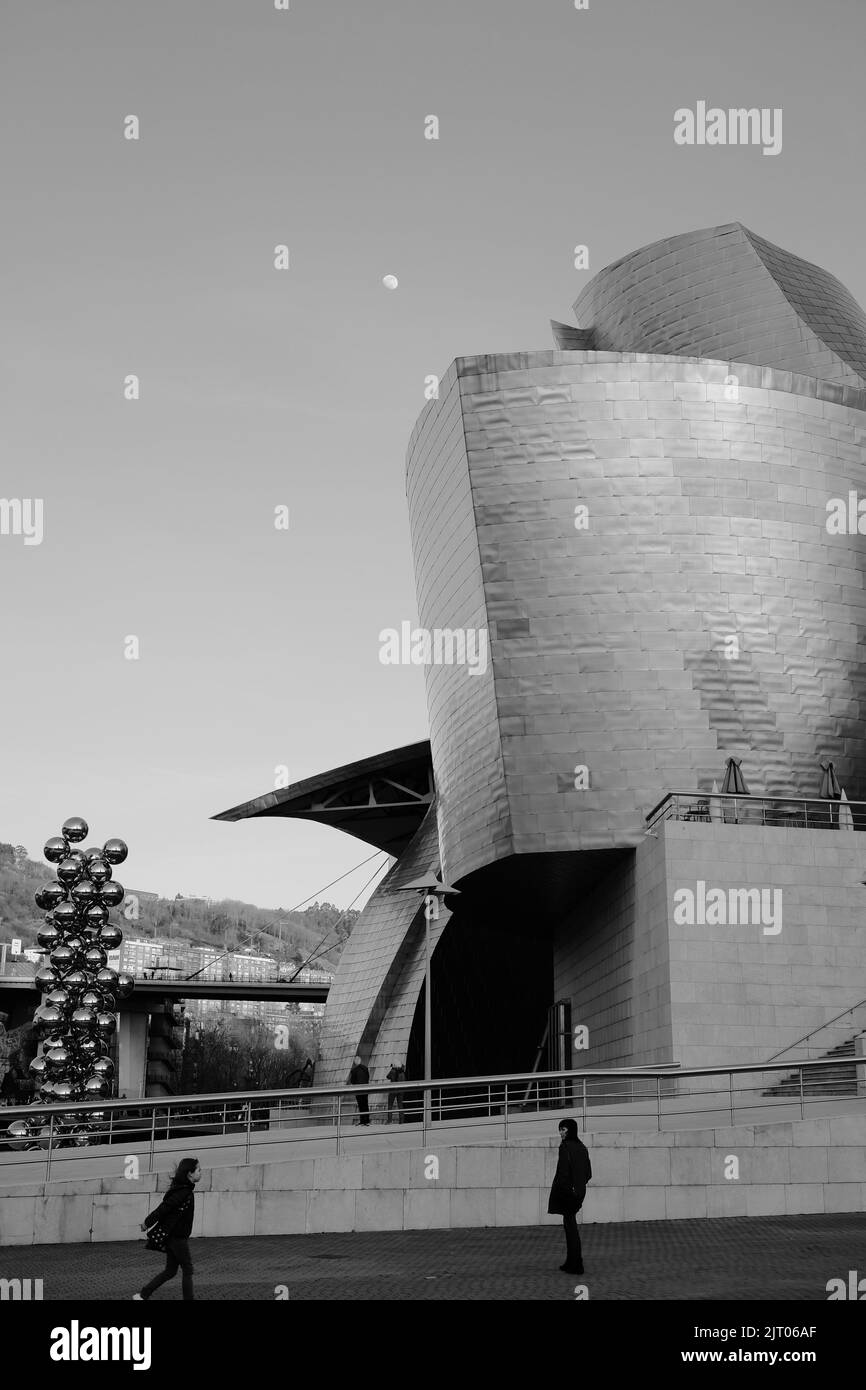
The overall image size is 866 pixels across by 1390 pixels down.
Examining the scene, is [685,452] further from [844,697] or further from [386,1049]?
[386,1049]

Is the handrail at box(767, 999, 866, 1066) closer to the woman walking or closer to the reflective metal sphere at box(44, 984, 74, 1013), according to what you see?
the reflective metal sphere at box(44, 984, 74, 1013)

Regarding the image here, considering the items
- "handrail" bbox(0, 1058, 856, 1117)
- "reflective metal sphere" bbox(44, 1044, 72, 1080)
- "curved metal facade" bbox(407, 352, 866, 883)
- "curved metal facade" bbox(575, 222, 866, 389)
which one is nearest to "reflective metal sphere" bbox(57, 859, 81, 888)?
"reflective metal sphere" bbox(44, 1044, 72, 1080)

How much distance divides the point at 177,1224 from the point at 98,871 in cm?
1385

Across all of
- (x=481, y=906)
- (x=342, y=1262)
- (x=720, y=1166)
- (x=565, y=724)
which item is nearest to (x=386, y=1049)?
(x=481, y=906)

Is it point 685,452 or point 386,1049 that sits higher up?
point 685,452

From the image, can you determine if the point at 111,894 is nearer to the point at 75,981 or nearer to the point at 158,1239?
the point at 75,981

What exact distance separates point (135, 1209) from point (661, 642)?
17.1 m

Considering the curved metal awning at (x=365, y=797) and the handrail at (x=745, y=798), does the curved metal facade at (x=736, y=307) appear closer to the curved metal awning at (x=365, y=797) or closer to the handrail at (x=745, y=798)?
the handrail at (x=745, y=798)

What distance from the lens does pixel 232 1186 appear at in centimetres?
1491

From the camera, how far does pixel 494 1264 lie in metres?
11.9

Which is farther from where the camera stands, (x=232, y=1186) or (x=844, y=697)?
(x=844, y=697)

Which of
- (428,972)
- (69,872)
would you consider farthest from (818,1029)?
(69,872)

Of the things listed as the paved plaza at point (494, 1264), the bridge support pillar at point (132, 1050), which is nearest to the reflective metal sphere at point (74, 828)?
the paved plaza at point (494, 1264)

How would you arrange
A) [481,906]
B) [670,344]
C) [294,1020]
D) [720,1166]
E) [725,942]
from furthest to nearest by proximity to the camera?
[294,1020], [670,344], [481,906], [725,942], [720,1166]
